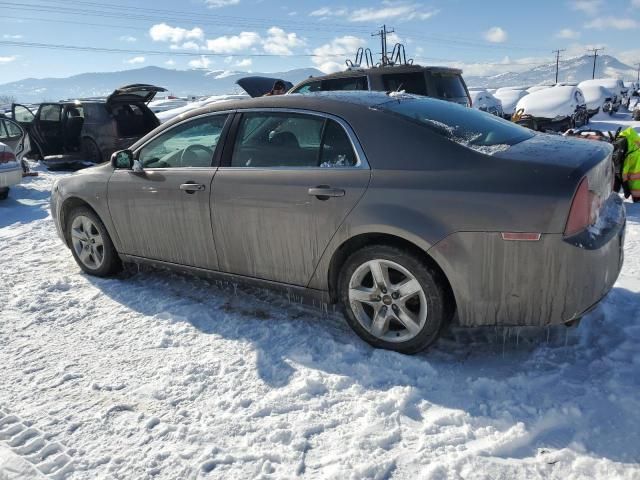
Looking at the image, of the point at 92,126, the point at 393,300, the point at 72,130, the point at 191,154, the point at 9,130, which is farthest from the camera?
the point at 72,130

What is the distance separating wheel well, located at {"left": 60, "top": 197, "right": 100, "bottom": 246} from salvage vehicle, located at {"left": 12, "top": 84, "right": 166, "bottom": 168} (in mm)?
6636

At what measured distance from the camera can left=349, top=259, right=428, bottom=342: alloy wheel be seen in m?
2.86

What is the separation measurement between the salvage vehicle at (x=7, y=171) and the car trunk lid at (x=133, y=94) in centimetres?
284

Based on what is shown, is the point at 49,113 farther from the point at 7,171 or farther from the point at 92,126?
the point at 7,171

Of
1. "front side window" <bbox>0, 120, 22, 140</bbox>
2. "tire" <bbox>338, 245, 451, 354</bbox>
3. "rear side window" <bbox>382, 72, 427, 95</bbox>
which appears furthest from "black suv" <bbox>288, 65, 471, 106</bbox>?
"front side window" <bbox>0, 120, 22, 140</bbox>

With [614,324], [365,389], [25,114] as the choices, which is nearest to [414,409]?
[365,389]

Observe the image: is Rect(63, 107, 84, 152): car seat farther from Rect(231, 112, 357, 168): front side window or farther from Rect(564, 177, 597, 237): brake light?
Rect(564, 177, 597, 237): brake light

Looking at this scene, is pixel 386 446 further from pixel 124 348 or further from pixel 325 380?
pixel 124 348

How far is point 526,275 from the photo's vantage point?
2.52 metres

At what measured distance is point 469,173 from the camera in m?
2.64

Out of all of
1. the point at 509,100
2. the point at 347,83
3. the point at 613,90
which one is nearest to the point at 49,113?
the point at 347,83

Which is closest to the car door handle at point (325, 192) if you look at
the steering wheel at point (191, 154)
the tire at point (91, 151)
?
the steering wheel at point (191, 154)

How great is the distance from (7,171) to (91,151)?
3660 millimetres

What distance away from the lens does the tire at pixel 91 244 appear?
4.40 meters
